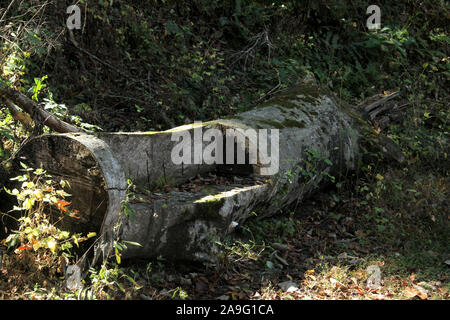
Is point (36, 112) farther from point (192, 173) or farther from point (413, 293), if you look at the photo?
point (413, 293)

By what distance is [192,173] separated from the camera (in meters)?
4.48

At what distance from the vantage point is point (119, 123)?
5.95m

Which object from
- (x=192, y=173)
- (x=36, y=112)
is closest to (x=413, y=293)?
(x=192, y=173)

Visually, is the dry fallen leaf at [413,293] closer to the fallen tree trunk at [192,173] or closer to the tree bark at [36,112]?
the fallen tree trunk at [192,173]

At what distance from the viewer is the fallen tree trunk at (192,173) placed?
11.1 feet

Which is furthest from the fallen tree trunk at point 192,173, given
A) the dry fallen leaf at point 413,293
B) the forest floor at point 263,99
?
the dry fallen leaf at point 413,293

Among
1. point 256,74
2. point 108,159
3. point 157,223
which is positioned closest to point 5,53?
point 108,159

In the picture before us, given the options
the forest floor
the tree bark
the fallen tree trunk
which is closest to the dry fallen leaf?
the forest floor

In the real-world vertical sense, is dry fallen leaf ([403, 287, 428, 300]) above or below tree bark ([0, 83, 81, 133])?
below

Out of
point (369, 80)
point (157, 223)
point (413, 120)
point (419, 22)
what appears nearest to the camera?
point (157, 223)

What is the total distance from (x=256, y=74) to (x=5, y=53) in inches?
168

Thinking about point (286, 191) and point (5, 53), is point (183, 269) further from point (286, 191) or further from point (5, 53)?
point (5, 53)

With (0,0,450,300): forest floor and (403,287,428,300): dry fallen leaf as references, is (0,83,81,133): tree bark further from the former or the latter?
(403,287,428,300): dry fallen leaf

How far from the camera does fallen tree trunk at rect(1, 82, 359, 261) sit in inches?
134
